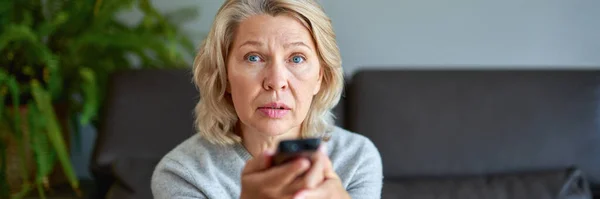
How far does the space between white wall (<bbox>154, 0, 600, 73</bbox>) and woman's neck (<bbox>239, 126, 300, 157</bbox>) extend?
46.0 inches

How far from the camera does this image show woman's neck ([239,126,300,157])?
3.99 ft

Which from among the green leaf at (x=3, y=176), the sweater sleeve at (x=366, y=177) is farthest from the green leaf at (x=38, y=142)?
the sweater sleeve at (x=366, y=177)

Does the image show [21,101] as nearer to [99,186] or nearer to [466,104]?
[99,186]

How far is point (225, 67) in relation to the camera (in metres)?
1.17

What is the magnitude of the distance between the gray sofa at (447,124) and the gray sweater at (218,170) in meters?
0.50

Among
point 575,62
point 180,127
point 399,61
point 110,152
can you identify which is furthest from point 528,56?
point 110,152

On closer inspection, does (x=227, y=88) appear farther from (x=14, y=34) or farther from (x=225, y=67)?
(x=14, y=34)

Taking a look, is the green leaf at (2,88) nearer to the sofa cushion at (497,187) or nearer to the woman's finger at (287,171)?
the sofa cushion at (497,187)

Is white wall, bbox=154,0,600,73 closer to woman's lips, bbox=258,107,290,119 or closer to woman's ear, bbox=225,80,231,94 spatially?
woman's ear, bbox=225,80,231,94

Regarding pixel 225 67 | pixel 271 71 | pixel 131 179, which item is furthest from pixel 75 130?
pixel 271 71

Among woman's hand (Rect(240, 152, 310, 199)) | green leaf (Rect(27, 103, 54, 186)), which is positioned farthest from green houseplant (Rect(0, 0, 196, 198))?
woman's hand (Rect(240, 152, 310, 199))

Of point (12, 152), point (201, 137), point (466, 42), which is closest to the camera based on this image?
point (201, 137)

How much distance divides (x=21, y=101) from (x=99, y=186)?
448 mm

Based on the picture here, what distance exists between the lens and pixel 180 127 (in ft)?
6.07
